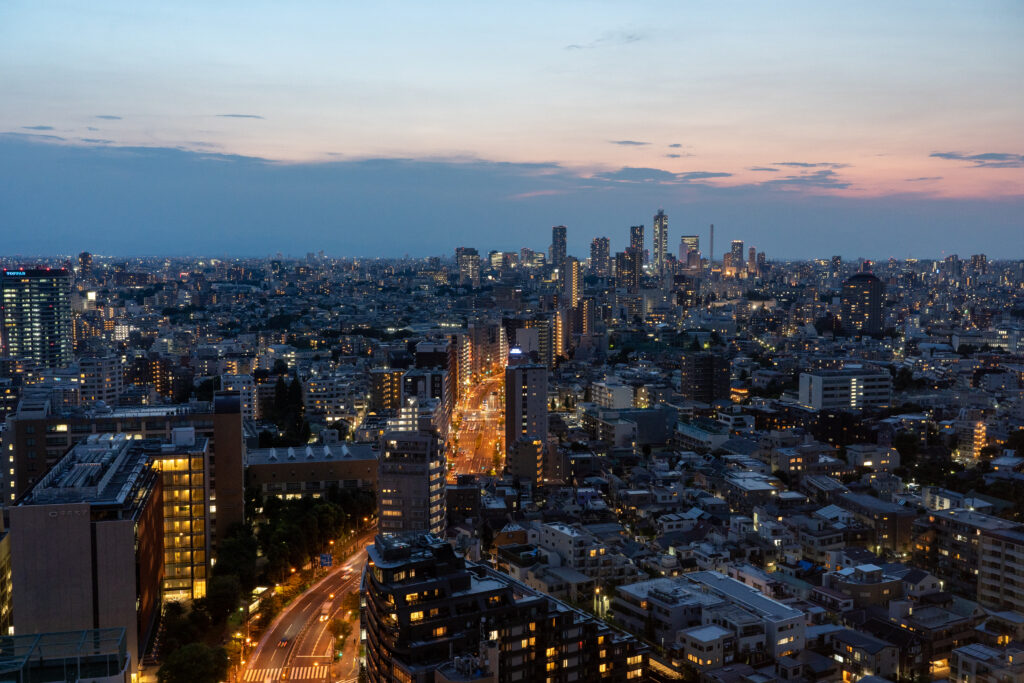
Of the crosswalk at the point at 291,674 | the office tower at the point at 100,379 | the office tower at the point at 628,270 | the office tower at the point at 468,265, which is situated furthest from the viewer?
the office tower at the point at 468,265

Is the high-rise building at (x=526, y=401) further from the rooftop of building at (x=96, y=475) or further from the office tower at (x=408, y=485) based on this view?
the rooftop of building at (x=96, y=475)

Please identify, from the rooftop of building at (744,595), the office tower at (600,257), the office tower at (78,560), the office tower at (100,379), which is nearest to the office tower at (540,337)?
the office tower at (100,379)

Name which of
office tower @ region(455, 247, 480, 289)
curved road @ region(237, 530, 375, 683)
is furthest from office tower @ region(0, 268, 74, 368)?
office tower @ region(455, 247, 480, 289)

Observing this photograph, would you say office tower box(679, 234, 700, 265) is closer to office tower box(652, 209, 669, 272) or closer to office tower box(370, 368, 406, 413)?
office tower box(652, 209, 669, 272)

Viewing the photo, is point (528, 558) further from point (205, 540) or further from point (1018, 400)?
point (1018, 400)

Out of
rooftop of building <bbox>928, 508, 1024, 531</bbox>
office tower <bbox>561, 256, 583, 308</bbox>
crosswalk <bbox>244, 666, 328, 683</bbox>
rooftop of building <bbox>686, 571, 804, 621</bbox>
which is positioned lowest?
crosswalk <bbox>244, 666, 328, 683</bbox>
